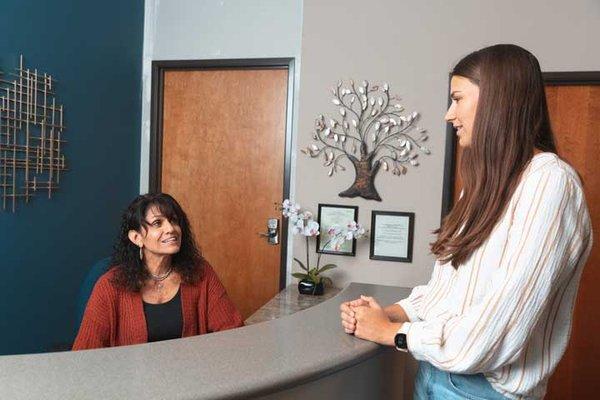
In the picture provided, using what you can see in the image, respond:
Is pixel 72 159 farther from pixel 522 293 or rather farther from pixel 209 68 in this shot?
pixel 522 293

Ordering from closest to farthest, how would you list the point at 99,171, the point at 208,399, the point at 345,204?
the point at 208,399
the point at 345,204
the point at 99,171

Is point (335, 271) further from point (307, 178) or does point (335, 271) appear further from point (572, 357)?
point (572, 357)

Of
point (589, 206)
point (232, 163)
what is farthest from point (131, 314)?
point (589, 206)

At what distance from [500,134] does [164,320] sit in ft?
4.07

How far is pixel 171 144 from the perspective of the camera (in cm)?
337

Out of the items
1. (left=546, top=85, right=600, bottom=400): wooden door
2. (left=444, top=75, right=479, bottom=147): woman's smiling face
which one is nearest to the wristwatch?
(left=444, top=75, right=479, bottom=147): woman's smiling face

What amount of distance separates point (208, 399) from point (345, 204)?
2061 millimetres

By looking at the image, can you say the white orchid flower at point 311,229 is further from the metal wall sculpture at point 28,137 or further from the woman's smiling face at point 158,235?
the metal wall sculpture at point 28,137

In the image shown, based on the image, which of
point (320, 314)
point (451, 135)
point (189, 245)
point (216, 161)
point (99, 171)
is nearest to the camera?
point (320, 314)

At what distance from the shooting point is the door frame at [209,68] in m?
3.11

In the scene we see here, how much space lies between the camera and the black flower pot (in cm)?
256

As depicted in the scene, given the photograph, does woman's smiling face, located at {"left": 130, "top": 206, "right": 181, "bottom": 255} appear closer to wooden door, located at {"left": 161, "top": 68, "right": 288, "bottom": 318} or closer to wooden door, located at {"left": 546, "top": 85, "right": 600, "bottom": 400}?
wooden door, located at {"left": 161, "top": 68, "right": 288, "bottom": 318}

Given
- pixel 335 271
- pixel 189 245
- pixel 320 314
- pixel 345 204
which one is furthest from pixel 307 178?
pixel 320 314

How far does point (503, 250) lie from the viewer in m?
0.84
